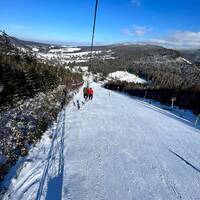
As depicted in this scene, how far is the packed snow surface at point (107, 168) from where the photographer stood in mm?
6555

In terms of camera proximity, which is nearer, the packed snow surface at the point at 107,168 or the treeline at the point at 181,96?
the packed snow surface at the point at 107,168

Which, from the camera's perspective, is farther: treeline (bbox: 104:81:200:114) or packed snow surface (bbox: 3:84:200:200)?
treeline (bbox: 104:81:200:114)

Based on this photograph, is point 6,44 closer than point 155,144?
No

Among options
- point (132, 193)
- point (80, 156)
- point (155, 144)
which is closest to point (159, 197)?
point (132, 193)

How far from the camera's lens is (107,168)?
7973 mm

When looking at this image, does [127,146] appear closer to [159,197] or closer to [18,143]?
[159,197]

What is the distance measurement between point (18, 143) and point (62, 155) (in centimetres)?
227

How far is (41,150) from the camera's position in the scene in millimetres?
10016

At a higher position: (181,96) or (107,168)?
(107,168)

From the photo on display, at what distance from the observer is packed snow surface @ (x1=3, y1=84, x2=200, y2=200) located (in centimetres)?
655

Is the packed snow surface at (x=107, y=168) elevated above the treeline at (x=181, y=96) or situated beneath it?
elevated above

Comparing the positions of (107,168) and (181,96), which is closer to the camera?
(107,168)

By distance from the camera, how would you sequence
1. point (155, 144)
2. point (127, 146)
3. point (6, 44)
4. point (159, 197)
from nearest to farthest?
1. point (159, 197)
2. point (127, 146)
3. point (155, 144)
4. point (6, 44)

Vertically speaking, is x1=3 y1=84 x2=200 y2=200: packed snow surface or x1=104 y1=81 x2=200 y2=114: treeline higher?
x1=3 y1=84 x2=200 y2=200: packed snow surface
